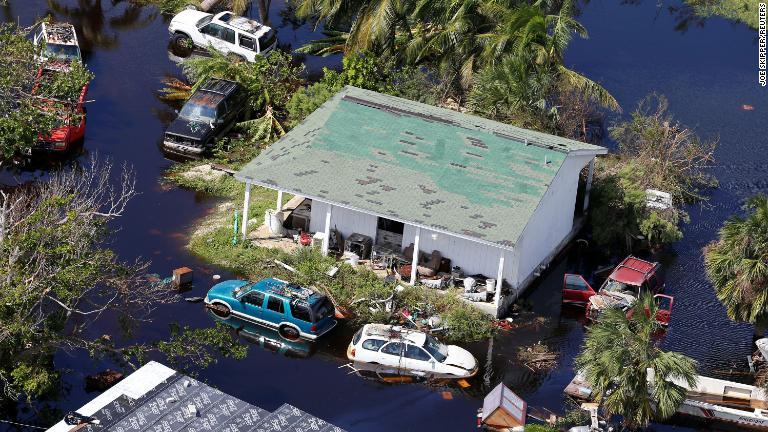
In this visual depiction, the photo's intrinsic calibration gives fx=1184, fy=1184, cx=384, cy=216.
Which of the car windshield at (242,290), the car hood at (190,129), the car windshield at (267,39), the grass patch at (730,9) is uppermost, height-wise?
the grass patch at (730,9)

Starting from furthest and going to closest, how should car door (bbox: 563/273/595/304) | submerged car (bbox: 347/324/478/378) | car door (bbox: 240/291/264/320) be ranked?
car door (bbox: 563/273/595/304) → car door (bbox: 240/291/264/320) → submerged car (bbox: 347/324/478/378)

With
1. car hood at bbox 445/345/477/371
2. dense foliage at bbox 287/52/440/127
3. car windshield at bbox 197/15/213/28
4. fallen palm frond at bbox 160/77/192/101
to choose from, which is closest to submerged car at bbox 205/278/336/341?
car hood at bbox 445/345/477/371

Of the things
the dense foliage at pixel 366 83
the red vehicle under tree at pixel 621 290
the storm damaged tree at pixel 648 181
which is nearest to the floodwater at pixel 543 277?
the red vehicle under tree at pixel 621 290

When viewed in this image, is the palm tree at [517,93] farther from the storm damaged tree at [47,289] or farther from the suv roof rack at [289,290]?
the storm damaged tree at [47,289]

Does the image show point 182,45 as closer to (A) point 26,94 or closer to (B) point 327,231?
(A) point 26,94

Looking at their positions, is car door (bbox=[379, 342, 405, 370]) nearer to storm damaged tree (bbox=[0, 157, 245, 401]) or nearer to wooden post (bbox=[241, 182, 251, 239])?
storm damaged tree (bbox=[0, 157, 245, 401])

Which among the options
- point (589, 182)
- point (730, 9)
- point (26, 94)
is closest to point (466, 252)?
point (589, 182)

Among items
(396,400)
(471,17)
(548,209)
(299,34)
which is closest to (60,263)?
(396,400)
